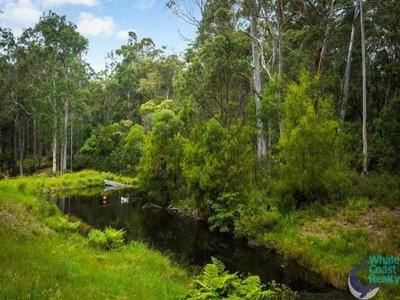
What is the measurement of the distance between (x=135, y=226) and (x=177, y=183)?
756 cm

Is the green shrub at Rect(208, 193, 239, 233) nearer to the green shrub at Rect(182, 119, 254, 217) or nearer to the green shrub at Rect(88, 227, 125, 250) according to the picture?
the green shrub at Rect(182, 119, 254, 217)

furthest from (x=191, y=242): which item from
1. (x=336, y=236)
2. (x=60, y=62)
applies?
(x=60, y=62)

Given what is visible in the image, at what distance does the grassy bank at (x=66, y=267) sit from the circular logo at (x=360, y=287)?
5812mm

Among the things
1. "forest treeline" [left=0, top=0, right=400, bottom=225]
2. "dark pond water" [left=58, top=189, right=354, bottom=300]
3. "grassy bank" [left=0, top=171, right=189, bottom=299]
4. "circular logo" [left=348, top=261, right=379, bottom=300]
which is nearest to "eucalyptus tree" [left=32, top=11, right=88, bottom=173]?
"forest treeline" [left=0, top=0, right=400, bottom=225]

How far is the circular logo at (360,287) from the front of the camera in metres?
11.5

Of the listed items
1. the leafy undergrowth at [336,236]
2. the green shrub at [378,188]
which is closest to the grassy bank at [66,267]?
the leafy undergrowth at [336,236]

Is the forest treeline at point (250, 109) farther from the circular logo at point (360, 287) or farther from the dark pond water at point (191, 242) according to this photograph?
the circular logo at point (360, 287)

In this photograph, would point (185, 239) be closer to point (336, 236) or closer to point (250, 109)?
point (336, 236)

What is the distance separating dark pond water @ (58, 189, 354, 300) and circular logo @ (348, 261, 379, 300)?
0.37 meters

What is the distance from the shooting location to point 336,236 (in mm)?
16000


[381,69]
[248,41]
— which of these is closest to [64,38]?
[248,41]

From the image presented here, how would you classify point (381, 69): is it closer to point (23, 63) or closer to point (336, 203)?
point (336, 203)

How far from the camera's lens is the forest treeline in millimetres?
19547

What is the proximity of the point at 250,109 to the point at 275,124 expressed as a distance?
7.10ft
